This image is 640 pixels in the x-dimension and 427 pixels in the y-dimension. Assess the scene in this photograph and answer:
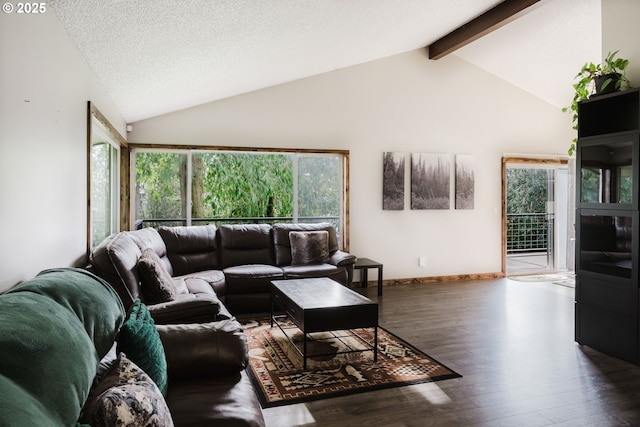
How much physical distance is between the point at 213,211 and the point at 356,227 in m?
2.02

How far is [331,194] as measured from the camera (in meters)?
6.21

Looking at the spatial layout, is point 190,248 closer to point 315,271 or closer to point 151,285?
point 315,271

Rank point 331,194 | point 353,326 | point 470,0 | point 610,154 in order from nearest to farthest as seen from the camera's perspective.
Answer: point 353,326, point 610,154, point 470,0, point 331,194

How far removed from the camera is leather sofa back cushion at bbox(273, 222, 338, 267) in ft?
17.6

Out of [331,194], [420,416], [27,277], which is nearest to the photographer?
[27,277]

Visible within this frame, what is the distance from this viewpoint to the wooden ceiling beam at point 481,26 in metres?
4.63

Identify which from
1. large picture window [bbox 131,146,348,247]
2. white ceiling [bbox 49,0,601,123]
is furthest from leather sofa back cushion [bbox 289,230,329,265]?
white ceiling [bbox 49,0,601,123]

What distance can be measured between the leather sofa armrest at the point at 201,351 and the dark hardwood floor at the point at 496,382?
0.63 metres

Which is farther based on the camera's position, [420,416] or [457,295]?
[457,295]

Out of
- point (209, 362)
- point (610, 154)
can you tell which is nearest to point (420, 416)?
point (209, 362)

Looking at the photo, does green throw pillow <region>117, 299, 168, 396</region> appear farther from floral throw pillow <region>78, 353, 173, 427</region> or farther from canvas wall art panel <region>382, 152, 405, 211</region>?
canvas wall art panel <region>382, 152, 405, 211</region>

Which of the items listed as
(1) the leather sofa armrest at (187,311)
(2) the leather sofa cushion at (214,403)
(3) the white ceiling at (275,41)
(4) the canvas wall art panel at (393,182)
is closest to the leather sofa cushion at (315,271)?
(4) the canvas wall art panel at (393,182)

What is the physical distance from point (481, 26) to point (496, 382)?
13.5 ft

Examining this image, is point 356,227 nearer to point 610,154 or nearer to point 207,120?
point 207,120
